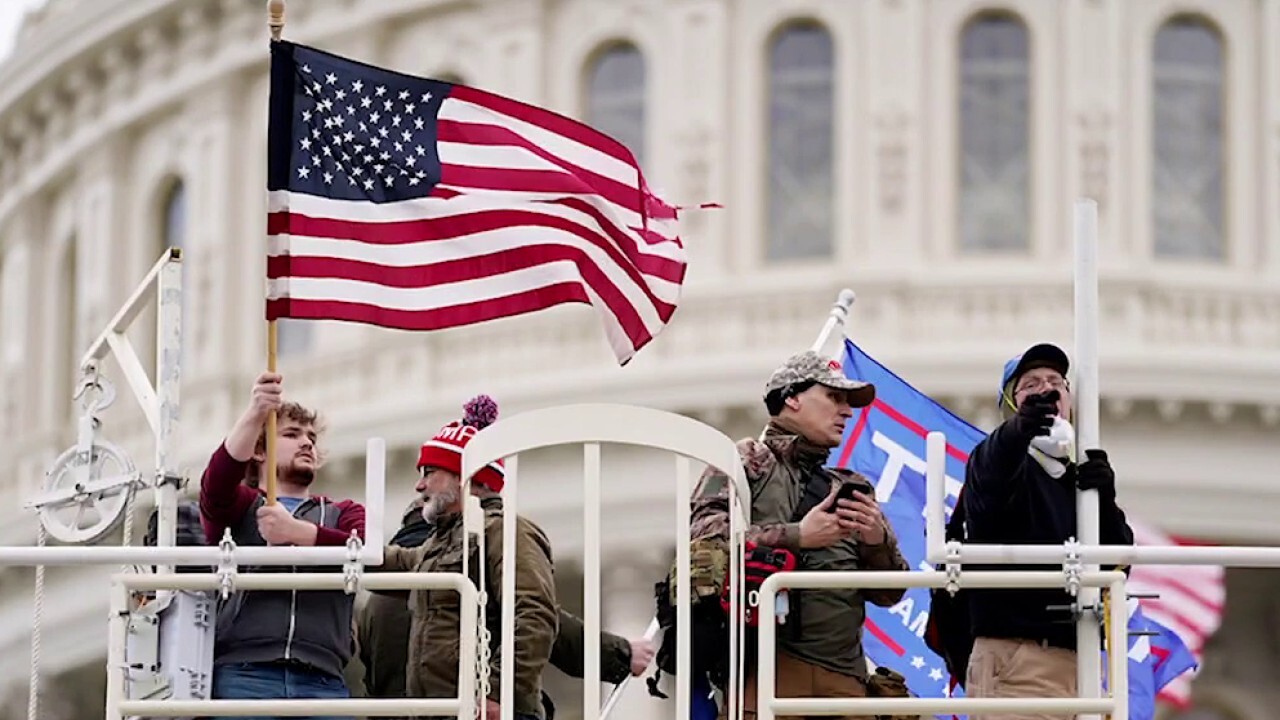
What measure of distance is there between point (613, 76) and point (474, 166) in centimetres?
3748

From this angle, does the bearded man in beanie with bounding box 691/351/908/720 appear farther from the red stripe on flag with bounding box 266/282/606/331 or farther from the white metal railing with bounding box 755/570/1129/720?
the red stripe on flag with bounding box 266/282/606/331

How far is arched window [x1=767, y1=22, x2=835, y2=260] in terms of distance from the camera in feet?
162

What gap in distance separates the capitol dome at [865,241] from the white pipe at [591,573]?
33697 mm

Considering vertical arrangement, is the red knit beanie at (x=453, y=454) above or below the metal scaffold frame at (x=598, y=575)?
above

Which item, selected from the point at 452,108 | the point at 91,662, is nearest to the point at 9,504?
the point at 91,662

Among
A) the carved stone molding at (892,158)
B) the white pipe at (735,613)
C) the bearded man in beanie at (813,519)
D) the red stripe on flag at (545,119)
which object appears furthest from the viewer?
the carved stone molding at (892,158)

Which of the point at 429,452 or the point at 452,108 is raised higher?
the point at 452,108

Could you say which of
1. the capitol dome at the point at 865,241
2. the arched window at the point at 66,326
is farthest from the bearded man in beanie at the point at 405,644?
the arched window at the point at 66,326

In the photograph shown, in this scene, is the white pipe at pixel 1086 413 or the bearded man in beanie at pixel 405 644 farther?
the bearded man in beanie at pixel 405 644

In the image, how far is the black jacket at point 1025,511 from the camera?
1190 cm

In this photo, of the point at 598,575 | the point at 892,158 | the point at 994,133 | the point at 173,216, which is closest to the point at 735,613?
the point at 598,575

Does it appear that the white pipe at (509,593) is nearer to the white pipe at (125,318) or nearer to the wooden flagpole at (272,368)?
the wooden flagpole at (272,368)

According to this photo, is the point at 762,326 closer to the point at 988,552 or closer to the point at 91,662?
the point at 91,662

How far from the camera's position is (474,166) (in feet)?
43.2
